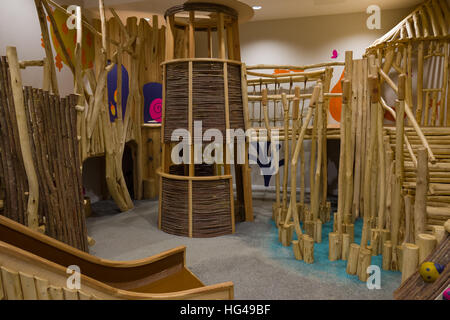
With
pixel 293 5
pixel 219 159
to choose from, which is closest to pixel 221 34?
pixel 219 159

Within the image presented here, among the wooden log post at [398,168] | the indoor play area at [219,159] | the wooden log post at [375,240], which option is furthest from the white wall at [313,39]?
the wooden log post at [398,168]

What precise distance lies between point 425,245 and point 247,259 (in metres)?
1.77

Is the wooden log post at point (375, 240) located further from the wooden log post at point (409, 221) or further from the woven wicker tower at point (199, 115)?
the woven wicker tower at point (199, 115)

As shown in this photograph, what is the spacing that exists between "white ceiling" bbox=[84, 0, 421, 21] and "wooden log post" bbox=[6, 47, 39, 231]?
3.18 m

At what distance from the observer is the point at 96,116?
158 inches

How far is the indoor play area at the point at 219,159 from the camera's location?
2428 millimetres

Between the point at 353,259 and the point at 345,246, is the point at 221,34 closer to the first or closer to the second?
the point at 345,246

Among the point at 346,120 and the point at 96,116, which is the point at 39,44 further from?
the point at 346,120

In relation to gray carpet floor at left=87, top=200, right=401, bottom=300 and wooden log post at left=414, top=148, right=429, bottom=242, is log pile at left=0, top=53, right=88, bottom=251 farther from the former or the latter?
wooden log post at left=414, top=148, right=429, bottom=242

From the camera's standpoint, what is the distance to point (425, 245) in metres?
1.66

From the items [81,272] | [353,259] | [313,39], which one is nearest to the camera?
[81,272]

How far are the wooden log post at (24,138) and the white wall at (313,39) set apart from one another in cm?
431

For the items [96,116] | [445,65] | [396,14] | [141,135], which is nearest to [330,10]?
[396,14]

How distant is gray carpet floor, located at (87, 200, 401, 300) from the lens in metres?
2.57
